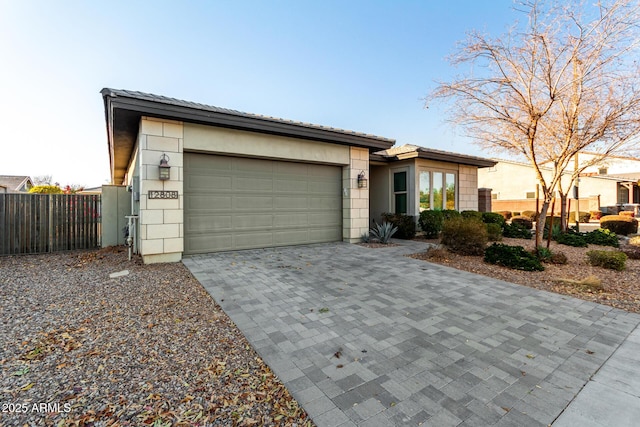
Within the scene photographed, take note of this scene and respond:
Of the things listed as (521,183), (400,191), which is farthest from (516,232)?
(521,183)

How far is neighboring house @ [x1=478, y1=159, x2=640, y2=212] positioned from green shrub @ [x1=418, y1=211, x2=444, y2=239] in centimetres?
1696

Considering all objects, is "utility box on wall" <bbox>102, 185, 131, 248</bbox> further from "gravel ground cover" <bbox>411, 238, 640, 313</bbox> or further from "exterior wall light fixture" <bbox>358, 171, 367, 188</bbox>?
"gravel ground cover" <bbox>411, 238, 640, 313</bbox>

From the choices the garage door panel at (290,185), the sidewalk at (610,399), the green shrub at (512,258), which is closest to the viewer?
the sidewalk at (610,399)

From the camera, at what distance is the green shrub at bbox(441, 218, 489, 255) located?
6.77 m

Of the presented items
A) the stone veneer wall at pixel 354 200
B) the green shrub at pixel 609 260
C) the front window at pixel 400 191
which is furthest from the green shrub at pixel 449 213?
the green shrub at pixel 609 260

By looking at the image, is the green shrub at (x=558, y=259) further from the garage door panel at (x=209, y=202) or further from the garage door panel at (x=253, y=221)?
the garage door panel at (x=209, y=202)

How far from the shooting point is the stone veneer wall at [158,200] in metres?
5.62

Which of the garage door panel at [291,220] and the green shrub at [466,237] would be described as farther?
the garage door panel at [291,220]

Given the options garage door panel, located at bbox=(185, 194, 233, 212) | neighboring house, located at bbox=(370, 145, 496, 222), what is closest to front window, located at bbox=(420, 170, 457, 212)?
neighboring house, located at bbox=(370, 145, 496, 222)

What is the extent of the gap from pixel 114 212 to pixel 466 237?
921cm

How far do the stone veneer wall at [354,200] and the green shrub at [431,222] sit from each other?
241 cm

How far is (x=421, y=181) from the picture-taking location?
34.1ft

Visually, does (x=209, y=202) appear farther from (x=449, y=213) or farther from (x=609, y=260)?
(x=609, y=260)

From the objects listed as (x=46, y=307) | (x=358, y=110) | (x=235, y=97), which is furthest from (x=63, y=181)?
(x=46, y=307)
